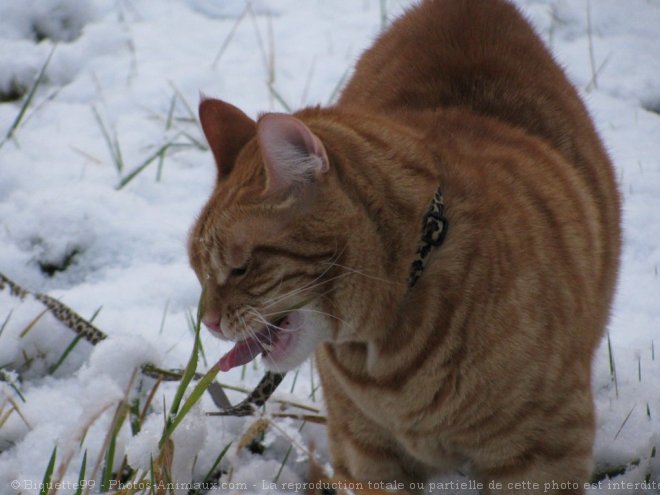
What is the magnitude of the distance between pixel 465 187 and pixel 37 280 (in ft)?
4.57

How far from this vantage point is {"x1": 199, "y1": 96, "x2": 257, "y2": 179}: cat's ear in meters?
1.69

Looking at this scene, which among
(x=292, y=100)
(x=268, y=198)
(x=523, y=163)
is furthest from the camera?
(x=292, y=100)

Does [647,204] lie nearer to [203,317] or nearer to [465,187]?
[465,187]

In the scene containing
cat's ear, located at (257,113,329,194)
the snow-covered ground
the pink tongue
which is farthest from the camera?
the snow-covered ground

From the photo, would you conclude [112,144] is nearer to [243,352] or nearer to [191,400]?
[243,352]

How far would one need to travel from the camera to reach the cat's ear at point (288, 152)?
1.42m

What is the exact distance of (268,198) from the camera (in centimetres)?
151

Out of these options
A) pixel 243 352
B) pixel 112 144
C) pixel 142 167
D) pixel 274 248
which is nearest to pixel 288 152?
pixel 274 248

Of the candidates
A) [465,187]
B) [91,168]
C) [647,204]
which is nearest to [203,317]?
[465,187]

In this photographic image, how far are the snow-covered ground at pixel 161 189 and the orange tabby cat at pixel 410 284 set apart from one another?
0.65 feet

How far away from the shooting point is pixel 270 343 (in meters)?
1.60

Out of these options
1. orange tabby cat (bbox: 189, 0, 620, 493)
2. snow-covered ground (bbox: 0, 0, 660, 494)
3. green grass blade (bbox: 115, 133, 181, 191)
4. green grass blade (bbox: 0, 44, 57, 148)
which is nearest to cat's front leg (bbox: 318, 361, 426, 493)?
orange tabby cat (bbox: 189, 0, 620, 493)

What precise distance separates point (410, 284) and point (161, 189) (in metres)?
1.48

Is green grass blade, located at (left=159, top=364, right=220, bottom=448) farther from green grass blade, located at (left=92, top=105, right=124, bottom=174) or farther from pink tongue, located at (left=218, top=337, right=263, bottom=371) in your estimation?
green grass blade, located at (left=92, top=105, right=124, bottom=174)
